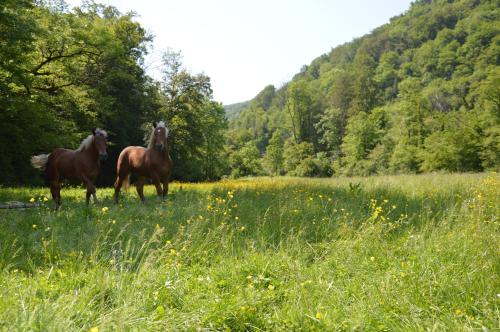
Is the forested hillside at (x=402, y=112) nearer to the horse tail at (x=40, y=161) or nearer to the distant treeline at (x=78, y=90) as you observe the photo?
the distant treeline at (x=78, y=90)

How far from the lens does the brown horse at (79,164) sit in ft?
30.5

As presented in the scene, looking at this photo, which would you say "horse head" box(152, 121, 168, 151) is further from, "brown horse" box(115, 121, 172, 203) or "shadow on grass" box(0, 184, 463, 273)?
"shadow on grass" box(0, 184, 463, 273)

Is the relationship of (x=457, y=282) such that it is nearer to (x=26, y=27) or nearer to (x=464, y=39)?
(x=26, y=27)

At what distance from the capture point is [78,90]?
23.5 m

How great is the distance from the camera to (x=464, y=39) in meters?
112

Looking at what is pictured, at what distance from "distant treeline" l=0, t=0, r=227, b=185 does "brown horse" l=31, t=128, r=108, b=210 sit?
6025mm

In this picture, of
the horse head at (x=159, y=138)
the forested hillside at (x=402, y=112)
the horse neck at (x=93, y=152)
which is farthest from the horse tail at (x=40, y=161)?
the forested hillside at (x=402, y=112)

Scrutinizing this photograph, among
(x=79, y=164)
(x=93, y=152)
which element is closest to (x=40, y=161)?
(x=79, y=164)

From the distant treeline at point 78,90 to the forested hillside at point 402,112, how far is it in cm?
3073

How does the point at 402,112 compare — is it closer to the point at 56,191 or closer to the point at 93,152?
the point at 93,152

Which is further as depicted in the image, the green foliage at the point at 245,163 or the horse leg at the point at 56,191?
the green foliage at the point at 245,163

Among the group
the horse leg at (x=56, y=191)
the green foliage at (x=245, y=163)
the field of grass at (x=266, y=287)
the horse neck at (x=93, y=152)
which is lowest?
the green foliage at (x=245, y=163)

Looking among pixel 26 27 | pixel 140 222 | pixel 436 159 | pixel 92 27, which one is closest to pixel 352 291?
pixel 140 222

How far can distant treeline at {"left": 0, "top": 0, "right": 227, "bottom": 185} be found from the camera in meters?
14.7
